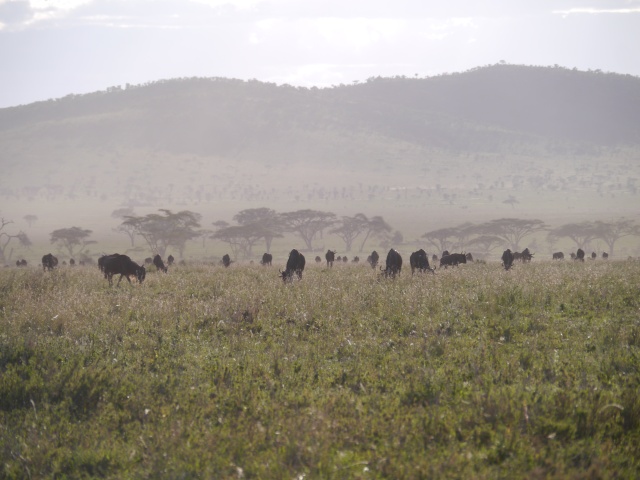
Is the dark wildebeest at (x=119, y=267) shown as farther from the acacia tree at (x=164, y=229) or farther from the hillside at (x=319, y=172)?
the hillside at (x=319, y=172)

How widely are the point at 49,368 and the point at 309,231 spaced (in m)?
64.5

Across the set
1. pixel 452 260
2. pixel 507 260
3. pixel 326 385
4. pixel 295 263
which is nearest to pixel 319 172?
pixel 452 260

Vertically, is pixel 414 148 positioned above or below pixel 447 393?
above

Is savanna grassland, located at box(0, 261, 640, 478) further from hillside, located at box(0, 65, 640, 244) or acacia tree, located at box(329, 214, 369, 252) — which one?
hillside, located at box(0, 65, 640, 244)

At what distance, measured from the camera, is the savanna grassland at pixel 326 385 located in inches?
218

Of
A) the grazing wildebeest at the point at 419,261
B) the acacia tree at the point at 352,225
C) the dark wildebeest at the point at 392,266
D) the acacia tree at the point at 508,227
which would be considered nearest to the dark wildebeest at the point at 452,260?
the grazing wildebeest at the point at 419,261

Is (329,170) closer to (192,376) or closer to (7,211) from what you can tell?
(7,211)

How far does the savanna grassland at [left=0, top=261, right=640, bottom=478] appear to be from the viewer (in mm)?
5547

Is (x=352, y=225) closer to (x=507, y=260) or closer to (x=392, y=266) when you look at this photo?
(x=507, y=260)

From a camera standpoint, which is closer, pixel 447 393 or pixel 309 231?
pixel 447 393

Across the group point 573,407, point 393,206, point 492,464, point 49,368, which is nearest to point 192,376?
point 49,368

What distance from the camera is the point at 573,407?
614 cm

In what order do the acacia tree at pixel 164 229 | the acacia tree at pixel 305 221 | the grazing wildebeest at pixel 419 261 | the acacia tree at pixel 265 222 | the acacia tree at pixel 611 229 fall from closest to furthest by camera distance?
the grazing wildebeest at pixel 419 261 < the acacia tree at pixel 164 229 < the acacia tree at pixel 265 222 < the acacia tree at pixel 611 229 < the acacia tree at pixel 305 221

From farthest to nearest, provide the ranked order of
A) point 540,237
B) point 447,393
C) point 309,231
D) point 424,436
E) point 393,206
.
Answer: point 393,206 < point 540,237 < point 309,231 < point 447,393 < point 424,436
